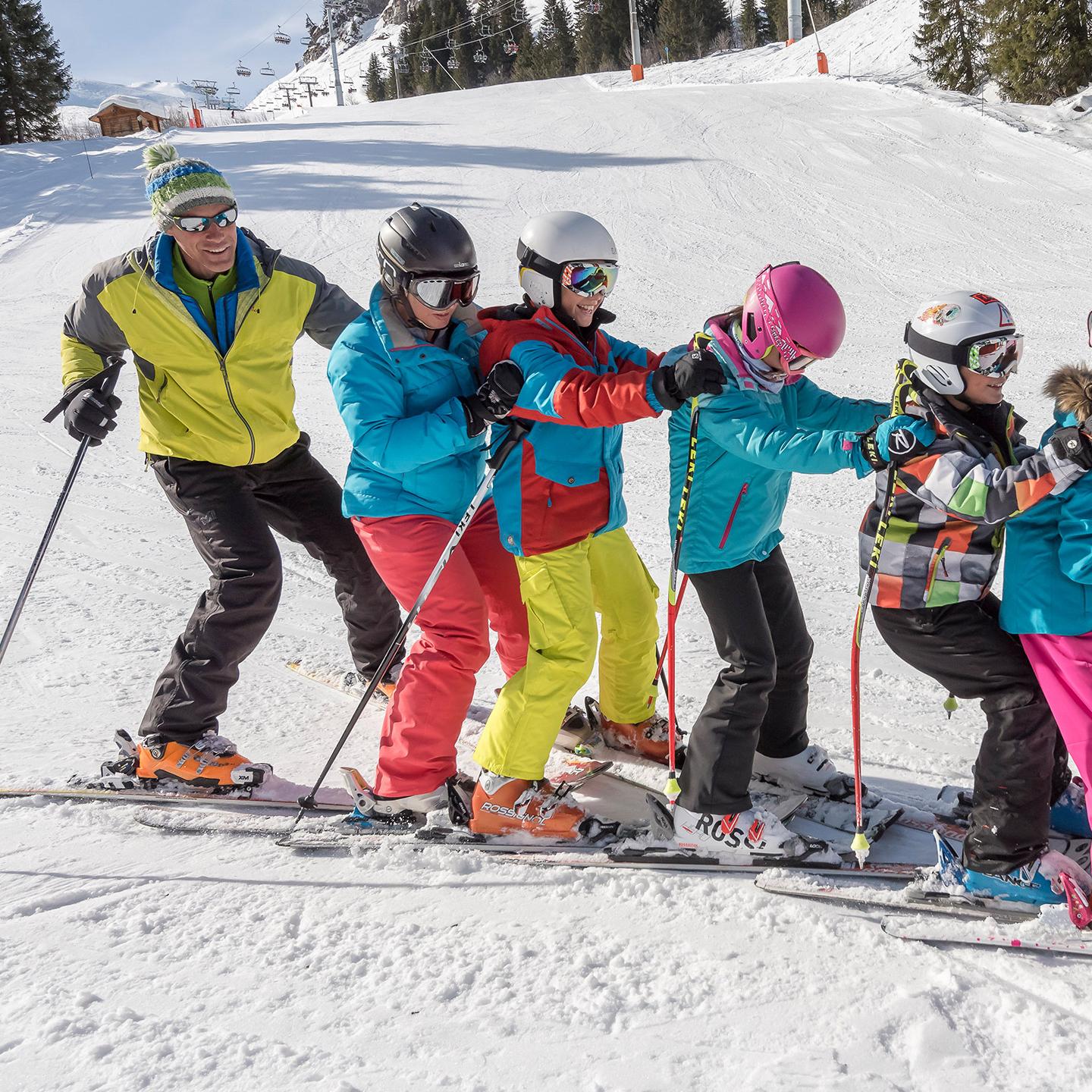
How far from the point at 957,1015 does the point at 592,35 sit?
63.5 m

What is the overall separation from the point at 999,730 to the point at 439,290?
2.25 metres

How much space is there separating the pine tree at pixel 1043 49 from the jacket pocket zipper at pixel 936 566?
2636cm

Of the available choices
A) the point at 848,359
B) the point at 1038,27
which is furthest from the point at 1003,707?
the point at 1038,27

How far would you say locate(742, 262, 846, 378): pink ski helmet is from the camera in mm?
2830

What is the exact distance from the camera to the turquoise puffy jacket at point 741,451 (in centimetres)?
289

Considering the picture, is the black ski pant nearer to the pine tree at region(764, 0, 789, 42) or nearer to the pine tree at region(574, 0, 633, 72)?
the pine tree at region(764, 0, 789, 42)

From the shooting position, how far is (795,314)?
2.83m

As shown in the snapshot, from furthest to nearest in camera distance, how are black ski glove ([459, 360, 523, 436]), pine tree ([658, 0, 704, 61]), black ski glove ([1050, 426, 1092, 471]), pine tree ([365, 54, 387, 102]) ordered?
1. pine tree ([365, 54, 387, 102])
2. pine tree ([658, 0, 704, 61])
3. black ski glove ([459, 360, 523, 436])
4. black ski glove ([1050, 426, 1092, 471])

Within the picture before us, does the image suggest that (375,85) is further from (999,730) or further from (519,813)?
(999,730)

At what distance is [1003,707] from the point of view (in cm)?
283

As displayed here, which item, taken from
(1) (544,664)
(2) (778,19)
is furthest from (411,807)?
(2) (778,19)

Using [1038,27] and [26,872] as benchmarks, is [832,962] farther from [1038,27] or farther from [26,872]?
[1038,27]

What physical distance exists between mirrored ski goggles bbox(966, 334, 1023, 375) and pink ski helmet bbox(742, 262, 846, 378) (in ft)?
1.16

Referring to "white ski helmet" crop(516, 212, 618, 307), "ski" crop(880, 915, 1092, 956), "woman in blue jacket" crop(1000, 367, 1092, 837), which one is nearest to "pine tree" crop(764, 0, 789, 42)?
"white ski helmet" crop(516, 212, 618, 307)
